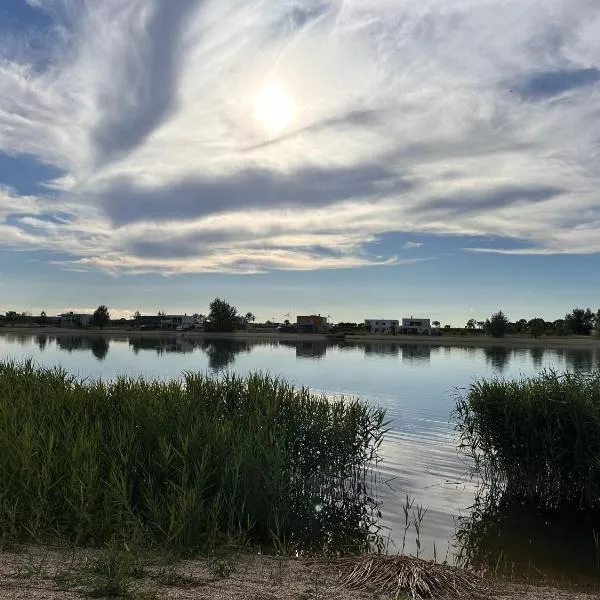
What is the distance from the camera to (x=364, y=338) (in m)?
156

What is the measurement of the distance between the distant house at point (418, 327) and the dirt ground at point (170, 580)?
17423 centimetres

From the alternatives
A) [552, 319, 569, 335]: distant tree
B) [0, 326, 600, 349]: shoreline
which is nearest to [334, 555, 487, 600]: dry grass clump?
[0, 326, 600, 349]: shoreline

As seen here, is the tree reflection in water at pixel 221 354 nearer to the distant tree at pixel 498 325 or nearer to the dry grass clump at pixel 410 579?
the dry grass clump at pixel 410 579

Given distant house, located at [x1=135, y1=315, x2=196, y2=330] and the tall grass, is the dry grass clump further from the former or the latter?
distant house, located at [x1=135, y1=315, x2=196, y2=330]

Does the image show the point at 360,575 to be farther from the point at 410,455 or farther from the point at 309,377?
the point at 309,377

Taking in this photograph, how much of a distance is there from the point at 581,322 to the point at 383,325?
57477mm

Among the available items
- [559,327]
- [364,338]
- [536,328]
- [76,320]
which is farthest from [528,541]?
[76,320]

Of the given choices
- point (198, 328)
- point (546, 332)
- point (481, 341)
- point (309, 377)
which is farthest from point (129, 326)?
point (309, 377)

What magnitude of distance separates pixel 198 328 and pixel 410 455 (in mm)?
169427

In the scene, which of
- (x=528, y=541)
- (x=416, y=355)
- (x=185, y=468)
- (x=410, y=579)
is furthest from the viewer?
(x=416, y=355)

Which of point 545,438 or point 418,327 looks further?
point 418,327

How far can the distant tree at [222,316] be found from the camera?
15712cm

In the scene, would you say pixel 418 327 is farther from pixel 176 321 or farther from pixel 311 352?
pixel 311 352

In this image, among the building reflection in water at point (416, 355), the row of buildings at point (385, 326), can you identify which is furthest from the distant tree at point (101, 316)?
→ the building reflection in water at point (416, 355)
